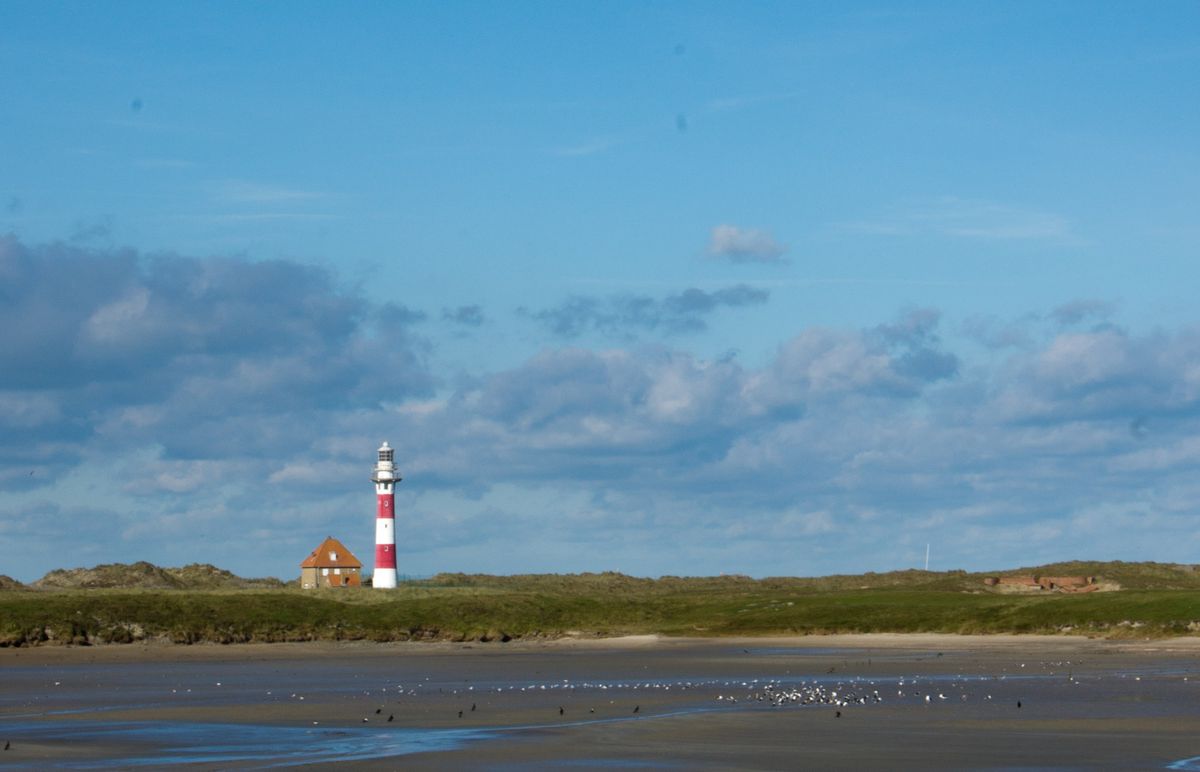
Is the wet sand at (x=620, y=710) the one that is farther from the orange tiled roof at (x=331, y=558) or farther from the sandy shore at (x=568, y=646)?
the orange tiled roof at (x=331, y=558)

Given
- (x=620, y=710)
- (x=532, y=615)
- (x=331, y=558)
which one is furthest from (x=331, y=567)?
(x=620, y=710)

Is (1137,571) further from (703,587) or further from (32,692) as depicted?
(32,692)

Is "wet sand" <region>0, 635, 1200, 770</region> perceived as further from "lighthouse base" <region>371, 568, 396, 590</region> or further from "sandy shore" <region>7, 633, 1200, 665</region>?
"lighthouse base" <region>371, 568, 396, 590</region>

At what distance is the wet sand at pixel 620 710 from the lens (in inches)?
1079

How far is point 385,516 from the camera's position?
109188 mm

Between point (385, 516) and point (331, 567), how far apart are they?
12.3 metres

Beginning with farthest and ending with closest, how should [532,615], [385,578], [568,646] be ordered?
1. [385,578]
2. [532,615]
3. [568,646]

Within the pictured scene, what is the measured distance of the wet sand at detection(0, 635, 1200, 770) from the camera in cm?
2741

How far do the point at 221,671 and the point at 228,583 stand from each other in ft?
247

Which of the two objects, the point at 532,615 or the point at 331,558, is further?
the point at 331,558

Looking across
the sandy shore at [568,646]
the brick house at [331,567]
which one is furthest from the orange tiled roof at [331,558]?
the sandy shore at [568,646]

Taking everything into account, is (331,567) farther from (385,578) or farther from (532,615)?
→ (532,615)

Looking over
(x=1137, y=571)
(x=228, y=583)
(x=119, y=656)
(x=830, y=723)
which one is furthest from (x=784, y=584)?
(x=830, y=723)

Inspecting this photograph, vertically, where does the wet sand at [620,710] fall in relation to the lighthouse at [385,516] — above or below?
below
